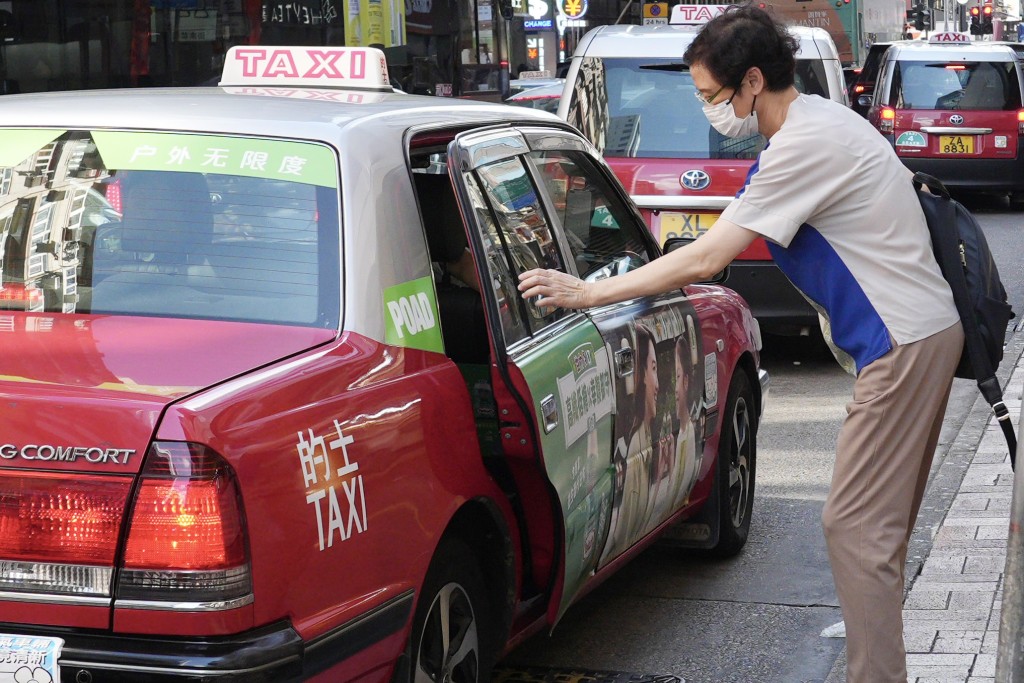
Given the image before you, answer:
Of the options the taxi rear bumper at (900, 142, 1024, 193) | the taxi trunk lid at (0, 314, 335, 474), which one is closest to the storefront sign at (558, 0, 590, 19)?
the taxi rear bumper at (900, 142, 1024, 193)

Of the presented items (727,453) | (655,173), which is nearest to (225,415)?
(727,453)

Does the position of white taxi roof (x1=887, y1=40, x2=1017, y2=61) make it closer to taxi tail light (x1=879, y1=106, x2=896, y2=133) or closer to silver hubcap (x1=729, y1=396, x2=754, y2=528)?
taxi tail light (x1=879, y1=106, x2=896, y2=133)

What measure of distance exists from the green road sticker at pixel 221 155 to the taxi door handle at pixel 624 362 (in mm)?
1255

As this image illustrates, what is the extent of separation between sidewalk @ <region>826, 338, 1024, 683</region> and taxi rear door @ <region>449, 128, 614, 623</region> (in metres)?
0.94

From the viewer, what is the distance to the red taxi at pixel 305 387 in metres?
2.65

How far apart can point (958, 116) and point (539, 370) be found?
15678 millimetres

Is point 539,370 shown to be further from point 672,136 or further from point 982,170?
point 982,170

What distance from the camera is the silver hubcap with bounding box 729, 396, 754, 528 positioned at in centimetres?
571

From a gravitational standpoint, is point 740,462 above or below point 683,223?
below

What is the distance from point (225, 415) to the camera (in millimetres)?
2691

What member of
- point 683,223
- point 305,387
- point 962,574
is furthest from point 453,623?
point 683,223

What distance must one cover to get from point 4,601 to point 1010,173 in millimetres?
17490

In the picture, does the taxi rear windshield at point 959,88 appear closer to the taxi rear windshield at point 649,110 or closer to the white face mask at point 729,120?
the taxi rear windshield at point 649,110

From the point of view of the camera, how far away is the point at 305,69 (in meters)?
4.51
